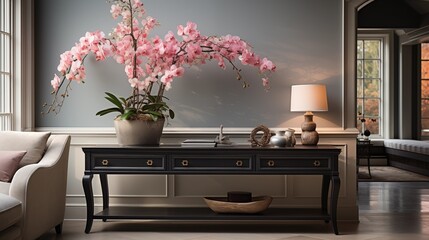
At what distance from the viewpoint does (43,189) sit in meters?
4.37

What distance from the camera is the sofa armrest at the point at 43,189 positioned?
4.06 meters

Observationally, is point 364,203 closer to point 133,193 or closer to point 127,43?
point 133,193

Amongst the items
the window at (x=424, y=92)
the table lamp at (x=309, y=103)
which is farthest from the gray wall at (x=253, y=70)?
the window at (x=424, y=92)

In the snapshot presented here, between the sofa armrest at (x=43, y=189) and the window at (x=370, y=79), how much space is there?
23.9 feet

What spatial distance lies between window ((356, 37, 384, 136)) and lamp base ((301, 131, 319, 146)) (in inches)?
245

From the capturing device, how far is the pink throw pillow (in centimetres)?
431

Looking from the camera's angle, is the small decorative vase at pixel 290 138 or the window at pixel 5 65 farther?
the window at pixel 5 65

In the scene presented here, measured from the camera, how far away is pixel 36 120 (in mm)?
5473

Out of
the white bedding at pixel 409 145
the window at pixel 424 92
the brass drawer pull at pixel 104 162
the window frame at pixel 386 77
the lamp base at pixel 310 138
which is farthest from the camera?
the window at pixel 424 92

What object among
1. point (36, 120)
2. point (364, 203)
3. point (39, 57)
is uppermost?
point (39, 57)

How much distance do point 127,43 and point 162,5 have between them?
579mm

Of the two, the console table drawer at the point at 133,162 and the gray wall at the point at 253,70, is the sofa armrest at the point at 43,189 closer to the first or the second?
the console table drawer at the point at 133,162

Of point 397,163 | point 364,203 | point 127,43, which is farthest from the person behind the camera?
point 397,163

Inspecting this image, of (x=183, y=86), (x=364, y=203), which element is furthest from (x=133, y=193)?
(x=364, y=203)
